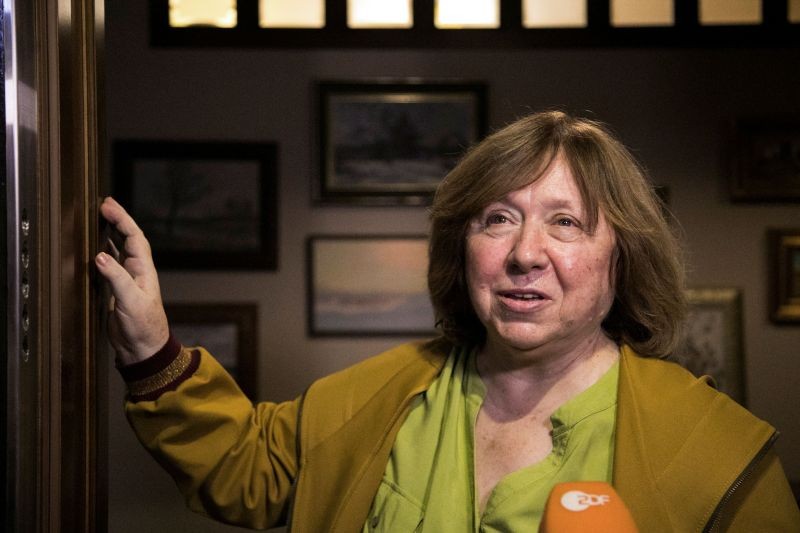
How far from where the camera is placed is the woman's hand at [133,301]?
1.49 metres

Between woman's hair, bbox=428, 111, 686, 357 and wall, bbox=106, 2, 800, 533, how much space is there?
2.26m

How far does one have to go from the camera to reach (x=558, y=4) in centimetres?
421

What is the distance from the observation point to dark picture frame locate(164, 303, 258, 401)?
13.4 ft

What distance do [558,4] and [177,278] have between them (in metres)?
2.18

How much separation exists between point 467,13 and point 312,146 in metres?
0.96

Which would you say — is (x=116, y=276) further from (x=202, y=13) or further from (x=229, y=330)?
(x=202, y=13)

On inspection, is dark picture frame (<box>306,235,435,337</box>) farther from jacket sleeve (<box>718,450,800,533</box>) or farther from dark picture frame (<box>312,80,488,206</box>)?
jacket sleeve (<box>718,450,800,533</box>)

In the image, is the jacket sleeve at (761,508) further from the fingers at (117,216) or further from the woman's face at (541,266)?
the fingers at (117,216)

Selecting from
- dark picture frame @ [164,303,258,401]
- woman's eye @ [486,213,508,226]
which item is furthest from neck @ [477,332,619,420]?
dark picture frame @ [164,303,258,401]

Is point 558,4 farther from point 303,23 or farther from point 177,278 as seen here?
point 177,278

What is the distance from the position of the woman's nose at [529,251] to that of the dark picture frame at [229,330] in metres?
2.63

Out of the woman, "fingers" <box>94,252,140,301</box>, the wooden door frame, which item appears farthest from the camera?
the woman

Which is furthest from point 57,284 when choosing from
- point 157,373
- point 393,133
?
point 393,133

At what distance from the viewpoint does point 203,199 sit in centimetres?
414
